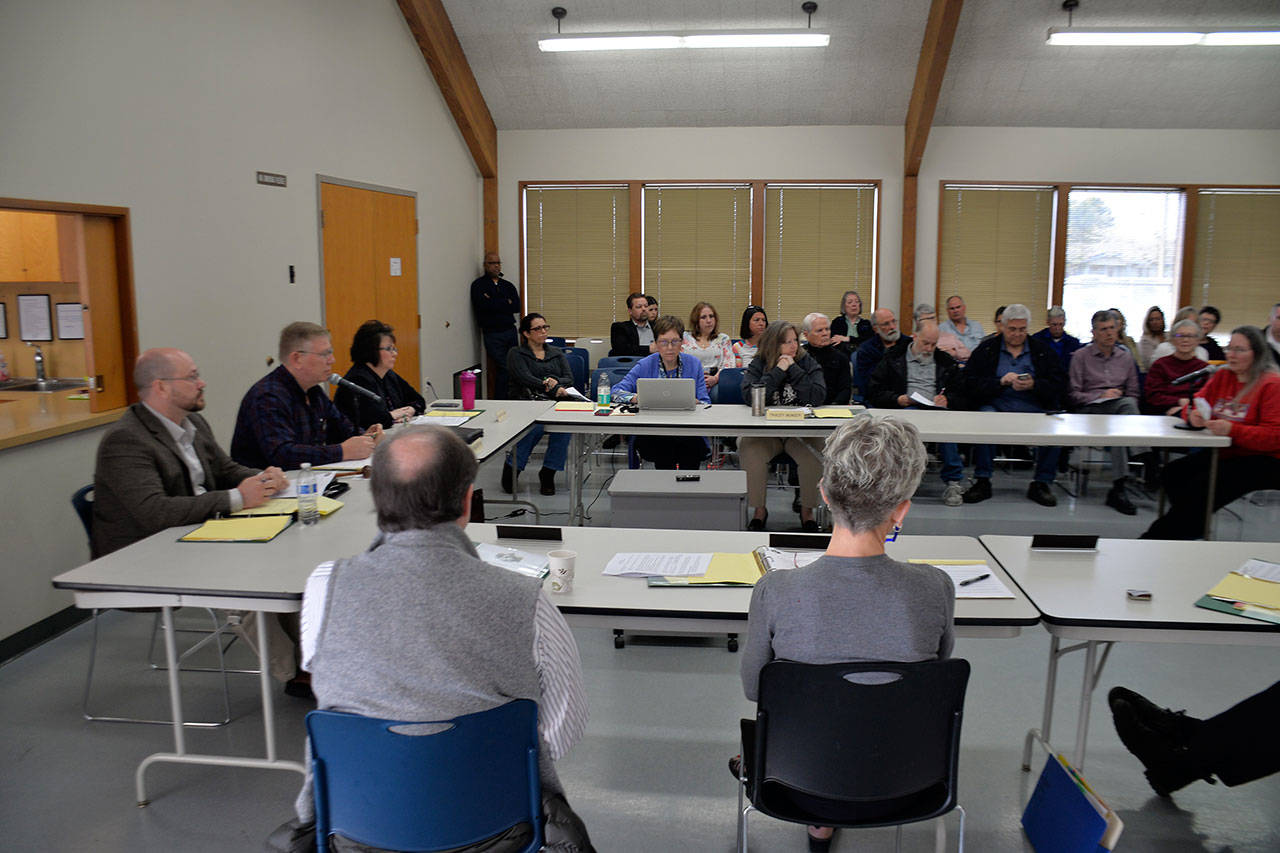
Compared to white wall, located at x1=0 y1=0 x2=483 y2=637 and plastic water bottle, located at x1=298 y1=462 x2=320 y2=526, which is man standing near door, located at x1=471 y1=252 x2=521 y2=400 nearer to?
white wall, located at x1=0 y1=0 x2=483 y2=637

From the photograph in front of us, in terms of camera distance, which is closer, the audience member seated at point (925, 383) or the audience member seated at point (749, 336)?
the audience member seated at point (925, 383)

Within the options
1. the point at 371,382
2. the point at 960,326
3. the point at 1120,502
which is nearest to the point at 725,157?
the point at 960,326

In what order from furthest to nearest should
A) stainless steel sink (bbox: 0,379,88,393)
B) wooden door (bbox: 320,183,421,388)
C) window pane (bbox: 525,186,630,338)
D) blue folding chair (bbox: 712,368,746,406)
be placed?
window pane (bbox: 525,186,630,338) → wooden door (bbox: 320,183,421,388) → blue folding chair (bbox: 712,368,746,406) → stainless steel sink (bbox: 0,379,88,393)

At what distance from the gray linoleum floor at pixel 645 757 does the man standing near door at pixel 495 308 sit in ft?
17.4

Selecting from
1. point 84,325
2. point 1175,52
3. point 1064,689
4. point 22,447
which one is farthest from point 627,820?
point 1175,52

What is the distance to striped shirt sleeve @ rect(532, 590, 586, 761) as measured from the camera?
61.9 inches

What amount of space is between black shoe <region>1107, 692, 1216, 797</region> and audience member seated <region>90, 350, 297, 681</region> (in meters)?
2.49

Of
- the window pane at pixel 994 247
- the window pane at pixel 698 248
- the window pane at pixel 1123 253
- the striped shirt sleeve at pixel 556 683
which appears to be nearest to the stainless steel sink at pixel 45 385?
the striped shirt sleeve at pixel 556 683

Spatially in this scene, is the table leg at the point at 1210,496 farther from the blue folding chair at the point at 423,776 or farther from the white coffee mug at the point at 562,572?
the blue folding chair at the point at 423,776

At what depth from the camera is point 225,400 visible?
5.15 metres

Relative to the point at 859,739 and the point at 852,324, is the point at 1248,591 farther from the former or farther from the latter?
the point at 852,324

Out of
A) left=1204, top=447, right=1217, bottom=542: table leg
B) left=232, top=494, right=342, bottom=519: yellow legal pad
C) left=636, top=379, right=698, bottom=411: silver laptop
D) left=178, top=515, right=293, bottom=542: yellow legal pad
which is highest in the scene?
left=636, top=379, right=698, bottom=411: silver laptop

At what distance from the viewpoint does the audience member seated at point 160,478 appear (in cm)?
288

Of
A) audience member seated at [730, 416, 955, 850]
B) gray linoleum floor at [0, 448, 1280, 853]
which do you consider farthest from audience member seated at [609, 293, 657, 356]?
audience member seated at [730, 416, 955, 850]
